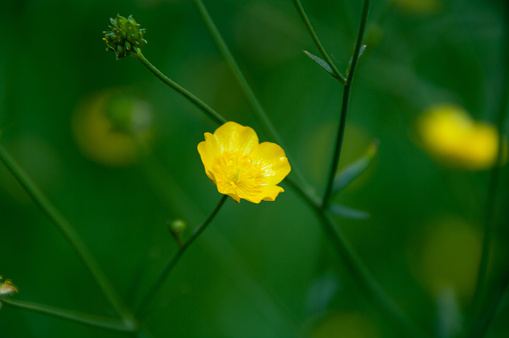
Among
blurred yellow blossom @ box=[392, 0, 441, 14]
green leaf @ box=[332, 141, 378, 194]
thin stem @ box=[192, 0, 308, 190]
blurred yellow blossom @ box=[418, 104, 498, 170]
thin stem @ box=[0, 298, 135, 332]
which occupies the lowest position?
blurred yellow blossom @ box=[418, 104, 498, 170]

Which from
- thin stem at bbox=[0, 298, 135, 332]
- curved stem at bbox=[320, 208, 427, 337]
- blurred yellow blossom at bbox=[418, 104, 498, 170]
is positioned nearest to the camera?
thin stem at bbox=[0, 298, 135, 332]

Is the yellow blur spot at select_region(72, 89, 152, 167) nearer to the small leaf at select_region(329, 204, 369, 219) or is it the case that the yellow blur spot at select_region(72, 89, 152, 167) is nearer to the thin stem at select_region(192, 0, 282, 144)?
the thin stem at select_region(192, 0, 282, 144)

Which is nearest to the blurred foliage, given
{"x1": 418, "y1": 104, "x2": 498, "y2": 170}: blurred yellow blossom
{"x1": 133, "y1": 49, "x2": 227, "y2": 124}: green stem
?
{"x1": 418, "y1": 104, "x2": 498, "y2": 170}: blurred yellow blossom

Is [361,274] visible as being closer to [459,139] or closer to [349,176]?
[349,176]

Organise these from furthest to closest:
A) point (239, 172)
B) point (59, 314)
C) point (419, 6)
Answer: point (419, 6) < point (239, 172) < point (59, 314)

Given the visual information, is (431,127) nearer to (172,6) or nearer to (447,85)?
(447,85)

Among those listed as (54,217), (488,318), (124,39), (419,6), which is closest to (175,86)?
(124,39)

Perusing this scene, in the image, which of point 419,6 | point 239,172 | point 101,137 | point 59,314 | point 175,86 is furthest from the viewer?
point 419,6
